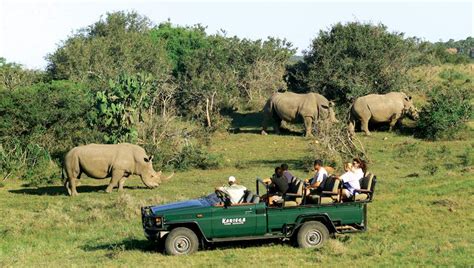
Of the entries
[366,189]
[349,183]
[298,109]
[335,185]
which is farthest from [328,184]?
[298,109]

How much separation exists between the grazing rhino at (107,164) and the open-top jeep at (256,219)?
1028 cm

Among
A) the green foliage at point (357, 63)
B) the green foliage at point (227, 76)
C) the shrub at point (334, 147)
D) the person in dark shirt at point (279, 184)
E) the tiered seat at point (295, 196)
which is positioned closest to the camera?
the tiered seat at point (295, 196)

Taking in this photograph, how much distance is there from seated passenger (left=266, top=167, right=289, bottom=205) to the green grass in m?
Result: 1.01

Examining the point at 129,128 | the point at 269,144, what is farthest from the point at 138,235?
the point at 269,144

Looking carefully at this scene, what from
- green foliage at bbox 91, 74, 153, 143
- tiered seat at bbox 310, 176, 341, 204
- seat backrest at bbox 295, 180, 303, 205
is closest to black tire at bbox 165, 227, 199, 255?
seat backrest at bbox 295, 180, 303, 205

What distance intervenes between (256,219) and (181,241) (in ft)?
Result: 5.10

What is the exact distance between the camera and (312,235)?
583 inches

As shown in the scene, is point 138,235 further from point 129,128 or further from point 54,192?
point 129,128

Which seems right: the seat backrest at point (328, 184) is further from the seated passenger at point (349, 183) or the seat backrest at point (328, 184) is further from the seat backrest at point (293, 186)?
the seat backrest at point (293, 186)

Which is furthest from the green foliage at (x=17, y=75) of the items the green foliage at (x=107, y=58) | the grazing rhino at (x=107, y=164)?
the grazing rhino at (x=107, y=164)

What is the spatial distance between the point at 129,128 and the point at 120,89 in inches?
66.0

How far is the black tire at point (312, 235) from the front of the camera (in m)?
14.7

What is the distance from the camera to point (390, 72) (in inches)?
1620

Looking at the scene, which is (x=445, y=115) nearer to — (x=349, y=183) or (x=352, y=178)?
(x=352, y=178)
